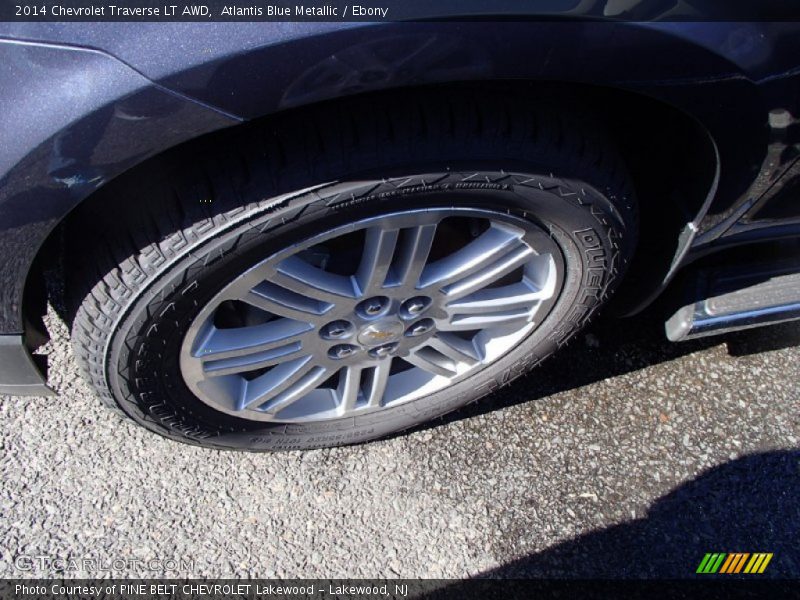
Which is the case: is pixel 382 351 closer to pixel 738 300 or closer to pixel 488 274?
pixel 488 274

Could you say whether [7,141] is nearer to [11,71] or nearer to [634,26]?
[11,71]

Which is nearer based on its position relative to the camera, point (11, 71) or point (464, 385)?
point (11, 71)

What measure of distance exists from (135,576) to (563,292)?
1241mm

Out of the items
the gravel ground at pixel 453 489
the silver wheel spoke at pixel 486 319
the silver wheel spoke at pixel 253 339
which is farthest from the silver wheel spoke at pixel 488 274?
the gravel ground at pixel 453 489

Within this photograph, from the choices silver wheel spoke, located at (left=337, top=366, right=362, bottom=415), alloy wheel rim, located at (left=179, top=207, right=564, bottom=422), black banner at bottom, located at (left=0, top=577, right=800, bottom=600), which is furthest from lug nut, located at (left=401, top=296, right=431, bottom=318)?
black banner at bottom, located at (left=0, top=577, right=800, bottom=600)

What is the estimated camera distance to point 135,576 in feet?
5.75

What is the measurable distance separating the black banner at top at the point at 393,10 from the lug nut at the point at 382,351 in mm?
863

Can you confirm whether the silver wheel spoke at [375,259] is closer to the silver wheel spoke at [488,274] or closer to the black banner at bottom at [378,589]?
the silver wheel spoke at [488,274]

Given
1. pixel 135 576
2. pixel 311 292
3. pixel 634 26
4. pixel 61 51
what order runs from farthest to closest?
1. pixel 135 576
2. pixel 311 292
3. pixel 634 26
4. pixel 61 51

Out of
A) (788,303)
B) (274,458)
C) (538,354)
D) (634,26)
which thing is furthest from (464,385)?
(634,26)

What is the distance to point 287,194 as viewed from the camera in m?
1.28

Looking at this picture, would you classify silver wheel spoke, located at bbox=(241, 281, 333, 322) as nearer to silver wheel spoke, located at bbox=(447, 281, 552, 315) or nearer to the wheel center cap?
the wheel center cap

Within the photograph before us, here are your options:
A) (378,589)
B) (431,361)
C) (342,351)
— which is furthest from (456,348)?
(378,589)

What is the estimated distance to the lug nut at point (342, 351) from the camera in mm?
1741
